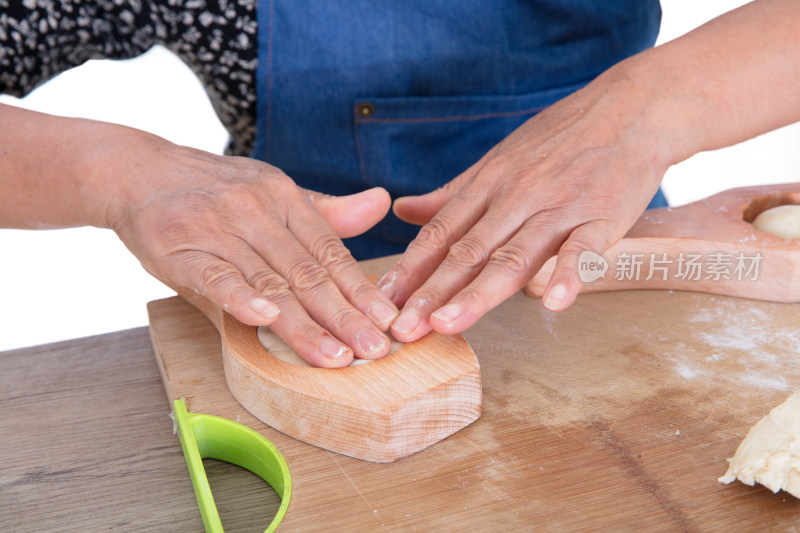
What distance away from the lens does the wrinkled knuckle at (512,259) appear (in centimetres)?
92

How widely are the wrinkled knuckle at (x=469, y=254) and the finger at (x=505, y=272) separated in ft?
0.07

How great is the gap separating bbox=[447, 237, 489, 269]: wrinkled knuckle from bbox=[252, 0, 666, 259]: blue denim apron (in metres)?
0.49

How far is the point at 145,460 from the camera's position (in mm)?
872

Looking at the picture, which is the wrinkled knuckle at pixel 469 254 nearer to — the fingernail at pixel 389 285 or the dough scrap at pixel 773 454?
the fingernail at pixel 389 285

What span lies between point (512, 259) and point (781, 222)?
0.54 metres

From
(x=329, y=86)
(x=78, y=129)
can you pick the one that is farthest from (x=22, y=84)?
(x=329, y=86)

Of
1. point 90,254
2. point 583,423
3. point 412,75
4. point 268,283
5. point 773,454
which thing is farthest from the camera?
point 90,254

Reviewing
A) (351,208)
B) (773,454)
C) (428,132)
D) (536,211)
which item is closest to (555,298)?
(536,211)

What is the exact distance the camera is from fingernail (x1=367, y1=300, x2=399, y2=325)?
3.00ft

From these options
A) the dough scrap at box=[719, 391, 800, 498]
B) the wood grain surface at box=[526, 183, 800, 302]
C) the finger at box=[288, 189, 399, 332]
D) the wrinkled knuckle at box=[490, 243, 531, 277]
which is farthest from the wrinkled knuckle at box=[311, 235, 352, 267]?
the dough scrap at box=[719, 391, 800, 498]

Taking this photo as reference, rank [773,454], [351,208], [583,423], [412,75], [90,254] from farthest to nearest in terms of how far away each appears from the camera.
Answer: [90,254] → [412,75] → [351,208] → [583,423] → [773,454]

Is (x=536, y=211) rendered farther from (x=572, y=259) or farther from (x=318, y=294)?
(x=318, y=294)

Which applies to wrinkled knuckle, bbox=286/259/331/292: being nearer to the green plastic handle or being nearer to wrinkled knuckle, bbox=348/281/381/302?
wrinkled knuckle, bbox=348/281/381/302

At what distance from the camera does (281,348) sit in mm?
936
